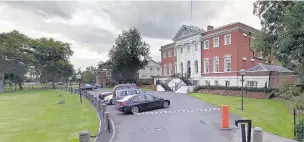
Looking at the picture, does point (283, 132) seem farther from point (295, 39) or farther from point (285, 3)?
point (285, 3)

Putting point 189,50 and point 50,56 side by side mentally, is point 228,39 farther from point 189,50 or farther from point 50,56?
point 50,56

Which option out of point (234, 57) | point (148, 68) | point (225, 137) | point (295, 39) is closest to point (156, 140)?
point (225, 137)

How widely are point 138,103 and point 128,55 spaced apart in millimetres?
36556

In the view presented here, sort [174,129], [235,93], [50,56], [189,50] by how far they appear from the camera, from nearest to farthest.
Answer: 1. [174,129]
2. [235,93]
3. [189,50]
4. [50,56]

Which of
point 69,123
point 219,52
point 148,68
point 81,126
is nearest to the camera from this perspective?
point 81,126

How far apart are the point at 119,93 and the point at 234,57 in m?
20.2

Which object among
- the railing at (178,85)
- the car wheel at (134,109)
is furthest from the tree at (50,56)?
the car wheel at (134,109)

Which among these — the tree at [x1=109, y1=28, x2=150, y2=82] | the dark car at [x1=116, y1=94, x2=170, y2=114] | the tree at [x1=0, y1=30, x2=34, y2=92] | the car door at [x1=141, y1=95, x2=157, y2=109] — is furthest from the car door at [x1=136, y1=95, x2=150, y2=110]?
the tree at [x1=0, y1=30, x2=34, y2=92]

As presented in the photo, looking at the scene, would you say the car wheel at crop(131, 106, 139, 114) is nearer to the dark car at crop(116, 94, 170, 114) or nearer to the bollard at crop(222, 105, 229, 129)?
the dark car at crop(116, 94, 170, 114)

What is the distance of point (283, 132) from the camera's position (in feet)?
32.1

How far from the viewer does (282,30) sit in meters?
18.6

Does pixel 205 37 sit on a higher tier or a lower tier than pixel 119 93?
higher

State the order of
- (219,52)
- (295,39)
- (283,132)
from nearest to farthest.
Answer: (283,132), (295,39), (219,52)

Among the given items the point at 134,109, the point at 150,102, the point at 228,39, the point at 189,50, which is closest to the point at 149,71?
the point at 189,50
